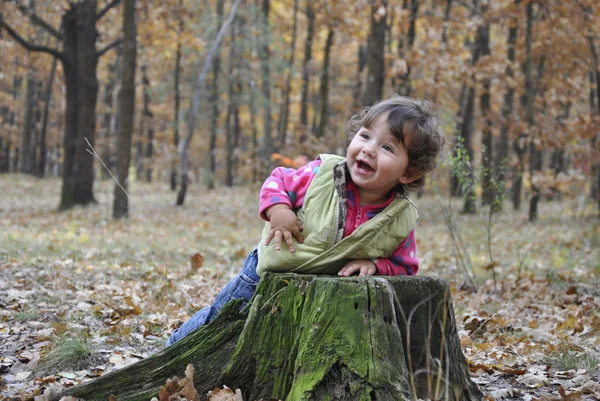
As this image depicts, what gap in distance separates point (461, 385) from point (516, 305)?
3317mm

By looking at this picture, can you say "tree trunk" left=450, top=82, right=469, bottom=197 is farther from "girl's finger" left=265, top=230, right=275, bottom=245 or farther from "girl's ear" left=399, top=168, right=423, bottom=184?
"girl's finger" left=265, top=230, right=275, bottom=245

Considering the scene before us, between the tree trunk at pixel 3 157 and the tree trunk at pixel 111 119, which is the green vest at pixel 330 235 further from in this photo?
the tree trunk at pixel 3 157

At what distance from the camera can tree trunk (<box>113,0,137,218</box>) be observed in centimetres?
1363

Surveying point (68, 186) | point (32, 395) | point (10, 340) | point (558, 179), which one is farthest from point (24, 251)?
point (558, 179)

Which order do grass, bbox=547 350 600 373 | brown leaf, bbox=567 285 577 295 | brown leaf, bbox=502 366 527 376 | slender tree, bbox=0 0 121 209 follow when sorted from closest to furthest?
brown leaf, bbox=502 366 527 376 < grass, bbox=547 350 600 373 < brown leaf, bbox=567 285 577 295 < slender tree, bbox=0 0 121 209

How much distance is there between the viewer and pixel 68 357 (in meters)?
3.68

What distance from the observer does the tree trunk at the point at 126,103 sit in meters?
13.6

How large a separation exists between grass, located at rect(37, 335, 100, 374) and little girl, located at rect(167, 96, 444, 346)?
1208mm

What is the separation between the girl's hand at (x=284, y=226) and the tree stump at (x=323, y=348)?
0.21 meters

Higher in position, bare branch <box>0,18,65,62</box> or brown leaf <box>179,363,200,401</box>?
bare branch <box>0,18,65,62</box>

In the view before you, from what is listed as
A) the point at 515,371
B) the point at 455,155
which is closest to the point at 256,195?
the point at 455,155

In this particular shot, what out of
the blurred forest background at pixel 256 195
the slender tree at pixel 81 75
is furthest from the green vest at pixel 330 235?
the slender tree at pixel 81 75

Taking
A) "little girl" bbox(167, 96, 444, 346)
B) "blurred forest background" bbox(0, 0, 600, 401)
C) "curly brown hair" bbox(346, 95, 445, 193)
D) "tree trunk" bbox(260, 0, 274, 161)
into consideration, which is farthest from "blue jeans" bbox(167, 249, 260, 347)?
"tree trunk" bbox(260, 0, 274, 161)

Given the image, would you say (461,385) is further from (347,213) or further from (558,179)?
(558,179)
